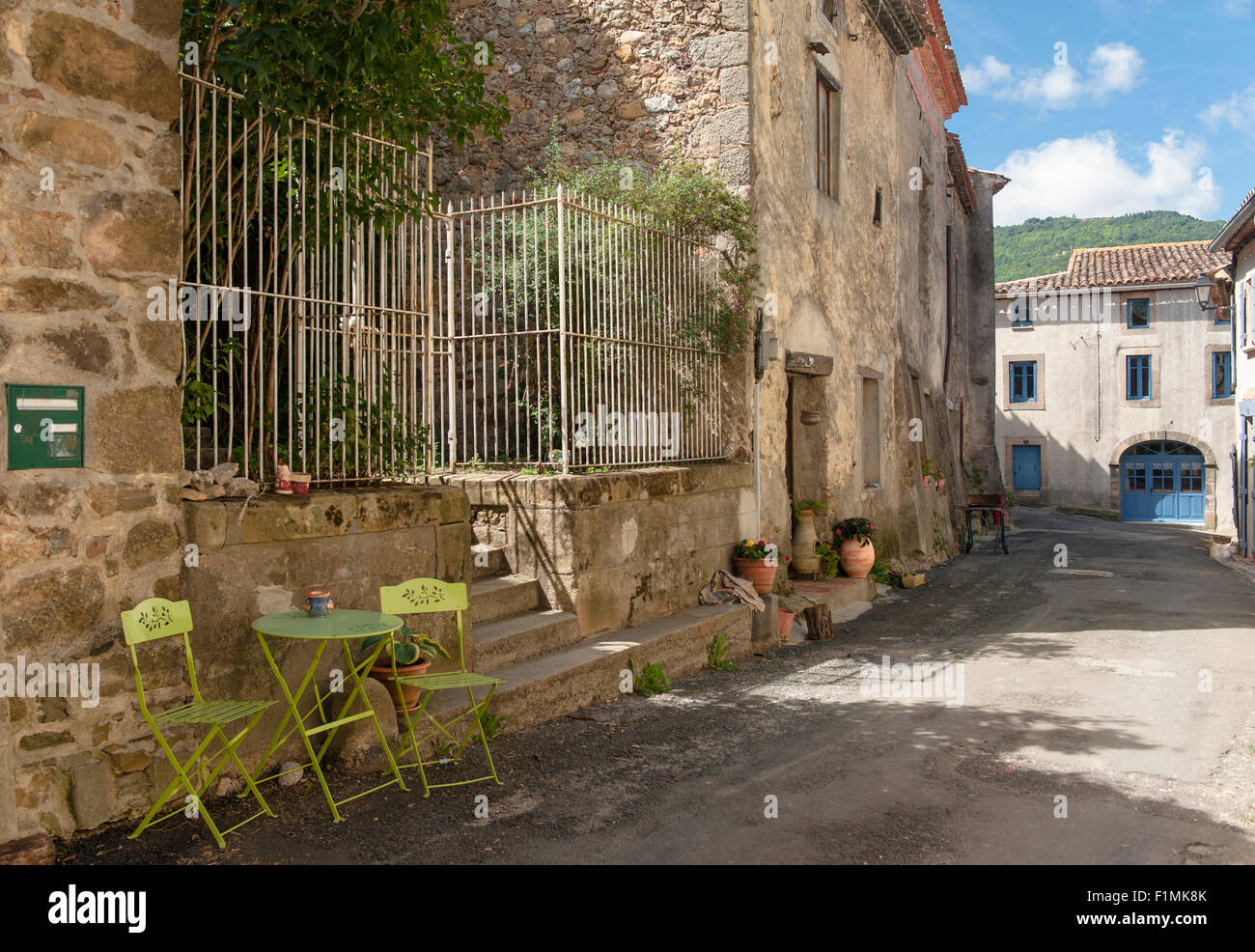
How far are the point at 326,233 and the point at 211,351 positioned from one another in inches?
34.4

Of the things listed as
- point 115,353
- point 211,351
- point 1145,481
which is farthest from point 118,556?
point 1145,481

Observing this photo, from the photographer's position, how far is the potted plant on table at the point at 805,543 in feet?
33.8

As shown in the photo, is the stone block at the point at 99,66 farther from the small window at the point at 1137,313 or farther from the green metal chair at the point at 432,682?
the small window at the point at 1137,313

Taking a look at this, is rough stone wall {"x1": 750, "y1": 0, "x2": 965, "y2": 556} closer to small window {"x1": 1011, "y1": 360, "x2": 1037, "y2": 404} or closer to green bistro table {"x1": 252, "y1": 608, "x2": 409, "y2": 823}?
green bistro table {"x1": 252, "y1": 608, "x2": 409, "y2": 823}

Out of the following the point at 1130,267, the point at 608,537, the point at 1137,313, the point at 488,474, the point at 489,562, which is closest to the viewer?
the point at 489,562

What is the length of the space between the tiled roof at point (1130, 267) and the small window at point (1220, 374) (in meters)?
2.33

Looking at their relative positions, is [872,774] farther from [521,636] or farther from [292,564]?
[292,564]

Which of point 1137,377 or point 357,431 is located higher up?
point 1137,377

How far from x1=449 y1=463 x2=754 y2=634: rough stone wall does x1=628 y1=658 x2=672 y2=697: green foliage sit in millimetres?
478

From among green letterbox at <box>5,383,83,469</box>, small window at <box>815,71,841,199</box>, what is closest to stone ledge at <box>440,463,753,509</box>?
green letterbox at <box>5,383,83,469</box>

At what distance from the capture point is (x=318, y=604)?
4188 mm

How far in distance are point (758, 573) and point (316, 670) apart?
188 inches

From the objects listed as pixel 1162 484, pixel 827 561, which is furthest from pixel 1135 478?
pixel 827 561

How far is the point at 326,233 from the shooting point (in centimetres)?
497
